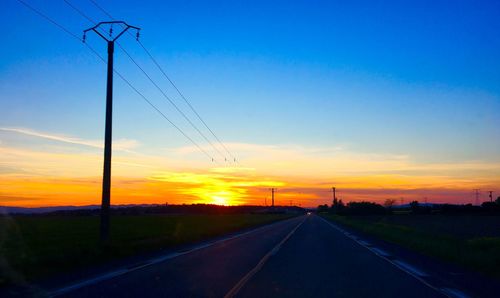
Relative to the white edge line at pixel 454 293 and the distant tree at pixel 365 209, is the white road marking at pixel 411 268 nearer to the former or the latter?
the white edge line at pixel 454 293

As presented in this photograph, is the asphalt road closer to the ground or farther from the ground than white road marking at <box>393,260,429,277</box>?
farther from the ground

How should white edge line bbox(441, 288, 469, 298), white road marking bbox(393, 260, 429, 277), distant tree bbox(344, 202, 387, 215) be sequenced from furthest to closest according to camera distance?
distant tree bbox(344, 202, 387, 215)
white road marking bbox(393, 260, 429, 277)
white edge line bbox(441, 288, 469, 298)

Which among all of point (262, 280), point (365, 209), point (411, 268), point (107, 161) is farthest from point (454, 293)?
point (365, 209)

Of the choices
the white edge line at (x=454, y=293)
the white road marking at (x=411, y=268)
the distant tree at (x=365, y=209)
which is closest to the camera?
the white edge line at (x=454, y=293)

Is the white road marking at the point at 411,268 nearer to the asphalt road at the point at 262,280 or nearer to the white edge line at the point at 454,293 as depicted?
the asphalt road at the point at 262,280

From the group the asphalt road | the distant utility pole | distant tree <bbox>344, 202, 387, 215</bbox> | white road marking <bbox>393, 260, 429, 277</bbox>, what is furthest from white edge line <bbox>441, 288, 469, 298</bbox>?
distant tree <bbox>344, 202, 387, 215</bbox>

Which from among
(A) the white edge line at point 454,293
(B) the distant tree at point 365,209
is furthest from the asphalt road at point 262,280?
(B) the distant tree at point 365,209

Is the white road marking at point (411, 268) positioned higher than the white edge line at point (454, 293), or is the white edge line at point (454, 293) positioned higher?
the white edge line at point (454, 293)

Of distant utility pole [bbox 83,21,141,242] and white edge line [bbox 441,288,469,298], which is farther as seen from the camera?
distant utility pole [bbox 83,21,141,242]

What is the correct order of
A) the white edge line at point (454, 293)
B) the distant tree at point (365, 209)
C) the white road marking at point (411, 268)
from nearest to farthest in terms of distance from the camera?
the white edge line at point (454, 293) → the white road marking at point (411, 268) → the distant tree at point (365, 209)

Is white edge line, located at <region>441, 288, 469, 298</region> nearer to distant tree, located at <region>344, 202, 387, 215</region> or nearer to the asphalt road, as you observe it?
the asphalt road

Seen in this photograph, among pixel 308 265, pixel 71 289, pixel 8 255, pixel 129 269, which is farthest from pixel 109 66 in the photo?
pixel 71 289

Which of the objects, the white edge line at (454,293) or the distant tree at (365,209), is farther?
the distant tree at (365,209)

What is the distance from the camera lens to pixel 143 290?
35.9 ft
